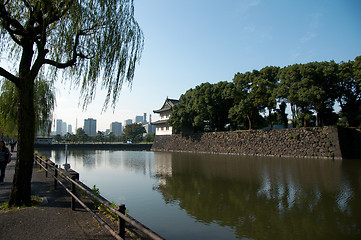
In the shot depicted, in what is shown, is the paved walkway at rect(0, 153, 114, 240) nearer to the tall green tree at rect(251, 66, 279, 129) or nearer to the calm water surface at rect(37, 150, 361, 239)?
the calm water surface at rect(37, 150, 361, 239)

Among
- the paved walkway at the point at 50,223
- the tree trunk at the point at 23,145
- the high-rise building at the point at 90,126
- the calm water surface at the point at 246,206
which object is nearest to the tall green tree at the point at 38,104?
the calm water surface at the point at 246,206

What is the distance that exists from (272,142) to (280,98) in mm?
4676

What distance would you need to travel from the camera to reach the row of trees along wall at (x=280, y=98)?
21.1 m

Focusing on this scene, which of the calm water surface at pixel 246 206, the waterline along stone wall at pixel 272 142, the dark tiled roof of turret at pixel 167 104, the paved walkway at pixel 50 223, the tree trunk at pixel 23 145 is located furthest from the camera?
the dark tiled roof of turret at pixel 167 104

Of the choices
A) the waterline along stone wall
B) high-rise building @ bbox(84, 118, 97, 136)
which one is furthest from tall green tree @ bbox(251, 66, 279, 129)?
high-rise building @ bbox(84, 118, 97, 136)

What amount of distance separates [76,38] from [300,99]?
2006cm

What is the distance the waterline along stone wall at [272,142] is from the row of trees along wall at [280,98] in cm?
165

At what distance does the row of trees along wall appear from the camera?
69.1 ft

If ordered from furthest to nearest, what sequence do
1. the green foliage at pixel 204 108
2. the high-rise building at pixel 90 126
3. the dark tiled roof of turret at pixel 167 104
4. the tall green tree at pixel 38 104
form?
1. the high-rise building at pixel 90 126
2. the dark tiled roof of turret at pixel 167 104
3. the green foliage at pixel 204 108
4. the tall green tree at pixel 38 104

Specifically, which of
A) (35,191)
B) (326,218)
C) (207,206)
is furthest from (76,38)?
(326,218)

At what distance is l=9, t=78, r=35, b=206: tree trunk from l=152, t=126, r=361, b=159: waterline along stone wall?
2149 cm

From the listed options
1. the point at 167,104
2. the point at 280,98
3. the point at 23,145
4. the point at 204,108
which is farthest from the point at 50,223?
the point at 167,104

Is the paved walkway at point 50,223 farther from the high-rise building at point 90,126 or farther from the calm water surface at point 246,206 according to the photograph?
the high-rise building at point 90,126

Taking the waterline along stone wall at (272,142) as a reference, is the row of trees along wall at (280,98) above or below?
above
